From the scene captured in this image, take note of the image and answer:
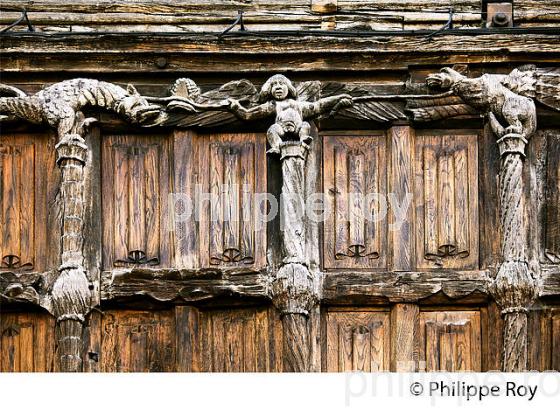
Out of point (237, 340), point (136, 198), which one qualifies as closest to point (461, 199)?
point (237, 340)

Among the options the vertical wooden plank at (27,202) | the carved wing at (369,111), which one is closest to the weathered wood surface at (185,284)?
the vertical wooden plank at (27,202)

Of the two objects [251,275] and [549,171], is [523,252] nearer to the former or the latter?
[549,171]

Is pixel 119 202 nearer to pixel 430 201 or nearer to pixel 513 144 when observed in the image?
pixel 430 201

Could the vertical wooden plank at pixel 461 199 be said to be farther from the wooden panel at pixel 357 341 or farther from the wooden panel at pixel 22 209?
the wooden panel at pixel 22 209

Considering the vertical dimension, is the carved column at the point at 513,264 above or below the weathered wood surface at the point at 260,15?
below

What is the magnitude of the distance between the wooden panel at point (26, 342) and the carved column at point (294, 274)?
5.15 feet

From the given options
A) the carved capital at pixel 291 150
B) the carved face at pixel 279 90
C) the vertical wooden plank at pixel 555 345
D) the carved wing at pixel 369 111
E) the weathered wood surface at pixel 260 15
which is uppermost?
the weathered wood surface at pixel 260 15

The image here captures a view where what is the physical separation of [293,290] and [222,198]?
33.5 inches

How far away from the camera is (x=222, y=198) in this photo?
50.5 ft

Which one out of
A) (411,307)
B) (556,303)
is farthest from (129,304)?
(556,303)

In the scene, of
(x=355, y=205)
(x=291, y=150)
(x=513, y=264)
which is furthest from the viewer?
(x=355, y=205)

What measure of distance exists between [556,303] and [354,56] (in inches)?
85.2

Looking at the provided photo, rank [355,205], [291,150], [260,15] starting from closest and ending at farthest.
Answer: [291,150] → [355,205] → [260,15]

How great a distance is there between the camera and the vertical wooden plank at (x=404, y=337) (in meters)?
15.1
